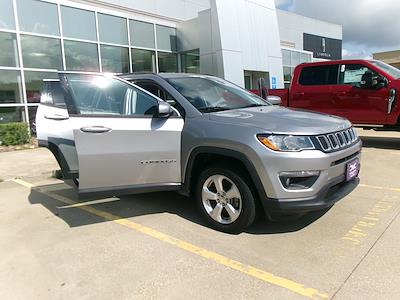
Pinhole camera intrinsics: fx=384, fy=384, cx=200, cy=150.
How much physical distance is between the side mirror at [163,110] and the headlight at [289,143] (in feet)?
3.90

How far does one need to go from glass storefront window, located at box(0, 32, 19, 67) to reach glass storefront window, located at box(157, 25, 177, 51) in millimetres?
6473

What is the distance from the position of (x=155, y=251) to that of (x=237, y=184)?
106 centimetres

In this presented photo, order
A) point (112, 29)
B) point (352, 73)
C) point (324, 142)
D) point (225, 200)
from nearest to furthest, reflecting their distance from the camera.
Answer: point (324, 142), point (225, 200), point (352, 73), point (112, 29)

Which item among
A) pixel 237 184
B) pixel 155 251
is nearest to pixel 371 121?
pixel 237 184

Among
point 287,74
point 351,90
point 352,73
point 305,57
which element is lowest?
point 351,90

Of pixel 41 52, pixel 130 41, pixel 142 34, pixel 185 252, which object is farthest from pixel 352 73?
pixel 41 52

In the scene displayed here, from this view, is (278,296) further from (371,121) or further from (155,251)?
(371,121)

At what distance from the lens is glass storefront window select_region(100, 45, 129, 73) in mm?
15166

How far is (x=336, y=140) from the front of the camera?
3.98 m

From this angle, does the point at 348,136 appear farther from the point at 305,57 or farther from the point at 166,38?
the point at 305,57

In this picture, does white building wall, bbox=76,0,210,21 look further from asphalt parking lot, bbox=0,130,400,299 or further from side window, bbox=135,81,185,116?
asphalt parking lot, bbox=0,130,400,299

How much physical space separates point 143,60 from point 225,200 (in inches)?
534

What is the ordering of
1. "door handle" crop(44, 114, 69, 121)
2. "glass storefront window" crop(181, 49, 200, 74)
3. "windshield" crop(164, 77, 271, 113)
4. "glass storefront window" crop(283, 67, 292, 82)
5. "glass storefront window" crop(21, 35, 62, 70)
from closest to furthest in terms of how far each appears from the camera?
"windshield" crop(164, 77, 271, 113) → "door handle" crop(44, 114, 69, 121) → "glass storefront window" crop(21, 35, 62, 70) → "glass storefront window" crop(181, 49, 200, 74) → "glass storefront window" crop(283, 67, 292, 82)

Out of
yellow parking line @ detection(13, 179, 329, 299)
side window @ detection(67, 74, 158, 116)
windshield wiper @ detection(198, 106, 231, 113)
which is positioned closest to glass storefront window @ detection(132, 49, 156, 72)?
yellow parking line @ detection(13, 179, 329, 299)
